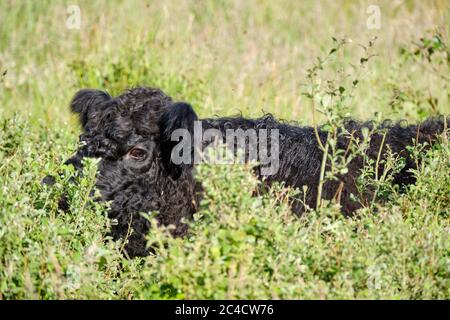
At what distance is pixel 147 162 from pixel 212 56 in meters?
4.53

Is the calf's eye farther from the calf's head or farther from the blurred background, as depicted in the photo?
the blurred background

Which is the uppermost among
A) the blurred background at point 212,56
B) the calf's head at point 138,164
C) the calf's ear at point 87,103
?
the blurred background at point 212,56

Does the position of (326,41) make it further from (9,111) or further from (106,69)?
(9,111)

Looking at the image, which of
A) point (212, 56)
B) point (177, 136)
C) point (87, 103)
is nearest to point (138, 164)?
point (177, 136)

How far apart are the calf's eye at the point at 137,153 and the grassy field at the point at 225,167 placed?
1.62 ft

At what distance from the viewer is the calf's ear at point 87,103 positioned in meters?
5.95

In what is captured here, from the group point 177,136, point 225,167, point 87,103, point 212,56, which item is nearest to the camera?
point 225,167

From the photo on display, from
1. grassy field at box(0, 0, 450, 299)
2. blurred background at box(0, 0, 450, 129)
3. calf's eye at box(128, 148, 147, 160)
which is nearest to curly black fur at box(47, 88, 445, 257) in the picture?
calf's eye at box(128, 148, 147, 160)

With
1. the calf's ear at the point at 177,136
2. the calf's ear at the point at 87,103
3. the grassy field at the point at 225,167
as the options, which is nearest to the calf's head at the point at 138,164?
the calf's ear at the point at 177,136

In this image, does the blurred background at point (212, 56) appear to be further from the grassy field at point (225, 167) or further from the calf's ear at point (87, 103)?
the calf's ear at point (87, 103)

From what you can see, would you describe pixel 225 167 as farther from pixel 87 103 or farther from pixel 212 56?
pixel 212 56

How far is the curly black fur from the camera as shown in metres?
5.55

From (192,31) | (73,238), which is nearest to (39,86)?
(192,31)

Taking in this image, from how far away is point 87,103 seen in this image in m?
6.07
